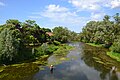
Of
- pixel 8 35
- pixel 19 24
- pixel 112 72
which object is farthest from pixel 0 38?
pixel 19 24

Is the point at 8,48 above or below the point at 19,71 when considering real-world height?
above

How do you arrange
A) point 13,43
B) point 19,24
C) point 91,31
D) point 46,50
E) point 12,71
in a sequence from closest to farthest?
point 12,71, point 13,43, point 46,50, point 19,24, point 91,31

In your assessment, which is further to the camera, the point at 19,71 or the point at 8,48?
the point at 8,48

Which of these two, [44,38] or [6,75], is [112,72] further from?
[44,38]

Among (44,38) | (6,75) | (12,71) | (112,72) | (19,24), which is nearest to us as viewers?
(6,75)

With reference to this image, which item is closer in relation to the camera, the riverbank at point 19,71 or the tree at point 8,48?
the riverbank at point 19,71

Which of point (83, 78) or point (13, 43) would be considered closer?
point (83, 78)

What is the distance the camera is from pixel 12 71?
140ft

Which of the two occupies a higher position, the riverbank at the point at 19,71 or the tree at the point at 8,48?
the tree at the point at 8,48

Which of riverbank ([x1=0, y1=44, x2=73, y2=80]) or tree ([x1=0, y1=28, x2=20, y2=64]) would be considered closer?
riverbank ([x1=0, y1=44, x2=73, y2=80])

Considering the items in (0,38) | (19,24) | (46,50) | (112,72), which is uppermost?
(19,24)

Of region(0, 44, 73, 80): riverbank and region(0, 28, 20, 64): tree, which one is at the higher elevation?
region(0, 28, 20, 64): tree

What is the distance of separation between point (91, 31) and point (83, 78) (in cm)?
10352

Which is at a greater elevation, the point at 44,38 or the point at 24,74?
the point at 44,38
